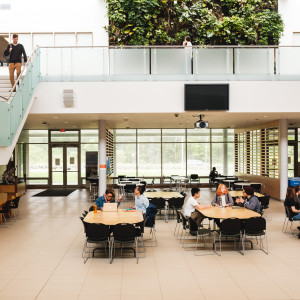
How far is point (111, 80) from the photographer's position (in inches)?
509

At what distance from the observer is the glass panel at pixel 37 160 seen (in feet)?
73.3

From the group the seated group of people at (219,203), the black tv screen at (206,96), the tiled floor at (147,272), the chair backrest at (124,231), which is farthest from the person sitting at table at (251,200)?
the black tv screen at (206,96)

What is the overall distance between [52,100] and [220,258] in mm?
8102

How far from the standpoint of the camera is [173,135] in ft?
77.3

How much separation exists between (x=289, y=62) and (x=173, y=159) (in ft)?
37.8

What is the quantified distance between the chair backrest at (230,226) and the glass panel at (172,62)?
22.2 ft

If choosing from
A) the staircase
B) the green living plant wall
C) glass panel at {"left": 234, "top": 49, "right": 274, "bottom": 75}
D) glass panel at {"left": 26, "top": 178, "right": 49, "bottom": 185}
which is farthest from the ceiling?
glass panel at {"left": 26, "top": 178, "right": 49, "bottom": 185}

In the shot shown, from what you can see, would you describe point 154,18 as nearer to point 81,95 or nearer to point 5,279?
point 81,95

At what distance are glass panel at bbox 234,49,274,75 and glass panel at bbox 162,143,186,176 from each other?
1083 cm

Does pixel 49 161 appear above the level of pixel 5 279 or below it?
above

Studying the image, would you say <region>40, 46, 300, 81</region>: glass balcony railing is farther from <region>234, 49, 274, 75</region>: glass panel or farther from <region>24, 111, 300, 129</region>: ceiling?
<region>24, 111, 300, 129</region>: ceiling

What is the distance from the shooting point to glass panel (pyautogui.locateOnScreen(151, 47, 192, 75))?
12.9m

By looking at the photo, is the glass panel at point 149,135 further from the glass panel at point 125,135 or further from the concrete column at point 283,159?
the concrete column at point 283,159

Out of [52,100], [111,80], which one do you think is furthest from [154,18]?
[52,100]
